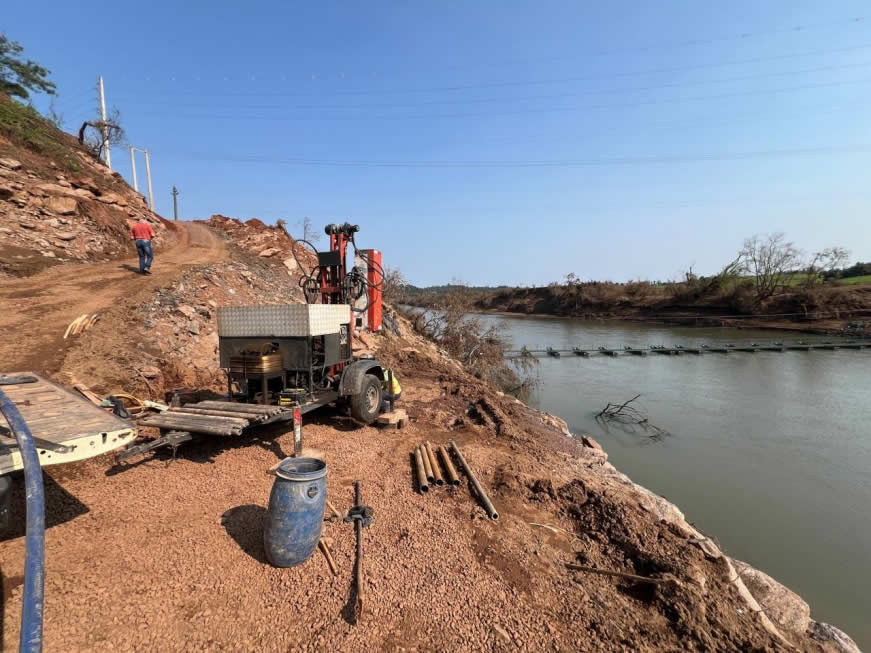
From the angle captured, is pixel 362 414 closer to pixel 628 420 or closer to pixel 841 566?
pixel 841 566

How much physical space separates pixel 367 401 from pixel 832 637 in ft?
17.9

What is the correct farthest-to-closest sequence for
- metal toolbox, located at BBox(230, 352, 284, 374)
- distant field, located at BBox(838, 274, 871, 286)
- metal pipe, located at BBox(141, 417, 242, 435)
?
distant field, located at BBox(838, 274, 871, 286) → metal toolbox, located at BBox(230, 352, 284, 374) → metal pipe, located at BBox(141, 417, 242, 435)

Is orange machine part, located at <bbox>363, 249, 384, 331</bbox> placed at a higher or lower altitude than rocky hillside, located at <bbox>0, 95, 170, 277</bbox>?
lower

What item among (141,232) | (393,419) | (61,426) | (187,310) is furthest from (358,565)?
(141,232)

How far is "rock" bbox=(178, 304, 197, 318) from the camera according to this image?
8594mm

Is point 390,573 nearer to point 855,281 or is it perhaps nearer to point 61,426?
point 61,426

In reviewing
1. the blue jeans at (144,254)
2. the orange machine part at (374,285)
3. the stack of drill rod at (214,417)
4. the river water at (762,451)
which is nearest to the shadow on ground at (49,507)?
→ the stack of drill rod at (214,417)

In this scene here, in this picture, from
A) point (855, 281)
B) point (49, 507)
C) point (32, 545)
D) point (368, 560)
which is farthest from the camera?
point (855, 281)

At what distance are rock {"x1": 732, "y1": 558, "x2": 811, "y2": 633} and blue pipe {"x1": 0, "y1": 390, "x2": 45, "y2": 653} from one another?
5354 mm

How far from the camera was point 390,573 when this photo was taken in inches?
128

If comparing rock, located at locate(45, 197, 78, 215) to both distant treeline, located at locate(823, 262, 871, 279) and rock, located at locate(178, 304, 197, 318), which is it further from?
distant treeline, located at locate(823, 262, 871, 279)

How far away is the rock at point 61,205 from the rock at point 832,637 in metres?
18.0

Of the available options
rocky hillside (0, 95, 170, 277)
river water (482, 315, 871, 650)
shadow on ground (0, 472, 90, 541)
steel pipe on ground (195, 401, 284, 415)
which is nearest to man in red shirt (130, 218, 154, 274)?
rocky hillside (0, 95, 170, 277)

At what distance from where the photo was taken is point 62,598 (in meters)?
2.63
